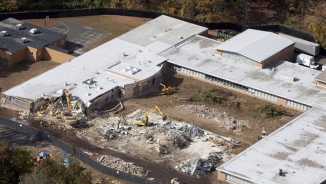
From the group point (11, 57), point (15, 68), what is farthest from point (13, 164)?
point (11, 57)

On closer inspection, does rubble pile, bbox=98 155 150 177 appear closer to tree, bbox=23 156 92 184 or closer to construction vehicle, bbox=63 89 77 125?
construction vehicle, bbox=63 89 77 125

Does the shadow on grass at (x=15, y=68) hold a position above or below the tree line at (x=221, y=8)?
below

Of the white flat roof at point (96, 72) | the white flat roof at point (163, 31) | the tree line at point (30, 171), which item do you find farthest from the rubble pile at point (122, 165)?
the white flat roof at point (163, 31)

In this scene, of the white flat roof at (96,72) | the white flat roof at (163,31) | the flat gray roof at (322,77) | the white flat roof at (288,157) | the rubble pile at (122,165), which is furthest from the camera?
the white flat roof at (163,31)

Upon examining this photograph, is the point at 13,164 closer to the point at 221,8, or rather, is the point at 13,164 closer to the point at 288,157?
the point at 288,157

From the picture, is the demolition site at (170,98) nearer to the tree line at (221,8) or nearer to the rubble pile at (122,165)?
the rubble pile at (122,165)

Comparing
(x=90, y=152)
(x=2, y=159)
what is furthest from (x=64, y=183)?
(x=90, y=152)

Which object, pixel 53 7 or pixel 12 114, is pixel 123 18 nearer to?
pixel 53 7
